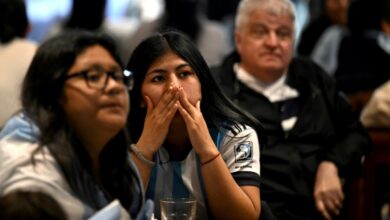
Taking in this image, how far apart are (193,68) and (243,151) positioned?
305mm

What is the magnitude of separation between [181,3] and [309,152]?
1.68 meters

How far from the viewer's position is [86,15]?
4.95 meters

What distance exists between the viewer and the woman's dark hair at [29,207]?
1.71 meters

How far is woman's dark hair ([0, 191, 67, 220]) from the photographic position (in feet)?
5.60

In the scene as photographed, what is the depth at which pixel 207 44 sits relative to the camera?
431 centimetres

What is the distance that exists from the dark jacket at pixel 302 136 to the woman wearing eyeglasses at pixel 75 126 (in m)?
0.74

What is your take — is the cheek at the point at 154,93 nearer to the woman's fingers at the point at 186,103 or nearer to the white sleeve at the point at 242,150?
the woman's fingers at the point at 186,103

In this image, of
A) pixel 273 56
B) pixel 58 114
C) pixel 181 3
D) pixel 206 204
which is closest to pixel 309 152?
pixel 273 56

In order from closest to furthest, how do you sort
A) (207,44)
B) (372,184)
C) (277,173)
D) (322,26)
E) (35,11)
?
(277,173), (372,184), (207,44), (322,26), (35,11)

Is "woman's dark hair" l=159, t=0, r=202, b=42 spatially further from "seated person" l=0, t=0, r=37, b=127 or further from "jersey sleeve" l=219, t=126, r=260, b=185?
"jersey sleeve" l=219, t=126, r=260, b=185

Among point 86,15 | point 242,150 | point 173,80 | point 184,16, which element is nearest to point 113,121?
point 173,80

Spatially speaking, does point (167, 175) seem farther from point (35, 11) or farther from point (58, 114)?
point (35, 11)

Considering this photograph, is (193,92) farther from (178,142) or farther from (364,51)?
(364,51)

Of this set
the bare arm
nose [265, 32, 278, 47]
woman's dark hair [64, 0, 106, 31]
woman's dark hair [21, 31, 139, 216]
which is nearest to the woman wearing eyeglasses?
woman's dark hair [21, 31, 139, 216]
